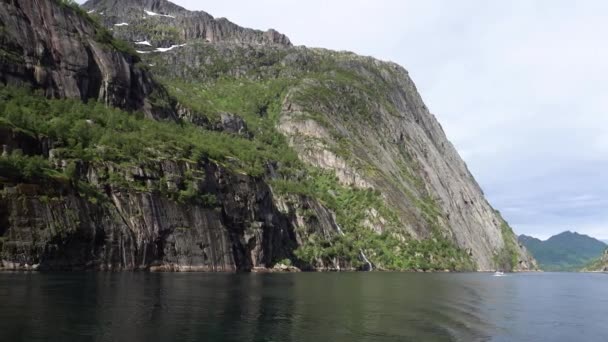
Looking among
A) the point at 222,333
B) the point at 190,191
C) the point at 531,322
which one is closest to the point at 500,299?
the point at 531,322

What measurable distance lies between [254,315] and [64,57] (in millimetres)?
101864

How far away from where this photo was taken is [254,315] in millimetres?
43438

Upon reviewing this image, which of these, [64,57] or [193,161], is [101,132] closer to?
[193,161]

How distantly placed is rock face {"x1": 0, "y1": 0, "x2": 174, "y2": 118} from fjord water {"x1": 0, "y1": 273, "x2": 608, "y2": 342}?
65.8 metres

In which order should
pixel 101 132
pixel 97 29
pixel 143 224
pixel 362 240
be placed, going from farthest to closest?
1. pixel 362 240
2. pixel 97 29
3. pixel 101 132
4. pixel 143 224

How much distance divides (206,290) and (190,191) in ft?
156

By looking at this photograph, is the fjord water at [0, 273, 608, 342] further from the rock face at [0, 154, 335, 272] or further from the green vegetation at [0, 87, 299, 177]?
the green vegetation at [0, 87, 299, 177]

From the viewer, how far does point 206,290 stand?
60.9 meters

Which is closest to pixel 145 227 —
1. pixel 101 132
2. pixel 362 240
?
pixel 101 132

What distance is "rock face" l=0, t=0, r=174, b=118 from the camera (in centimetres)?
11294

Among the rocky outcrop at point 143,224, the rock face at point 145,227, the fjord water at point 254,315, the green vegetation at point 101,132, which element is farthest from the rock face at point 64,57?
the fjord water at point 254,315

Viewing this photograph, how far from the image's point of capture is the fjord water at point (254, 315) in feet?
111

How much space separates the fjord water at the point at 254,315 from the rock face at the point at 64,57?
65.8 m

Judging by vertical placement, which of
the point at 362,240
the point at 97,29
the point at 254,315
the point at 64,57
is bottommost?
the point at 254,315
